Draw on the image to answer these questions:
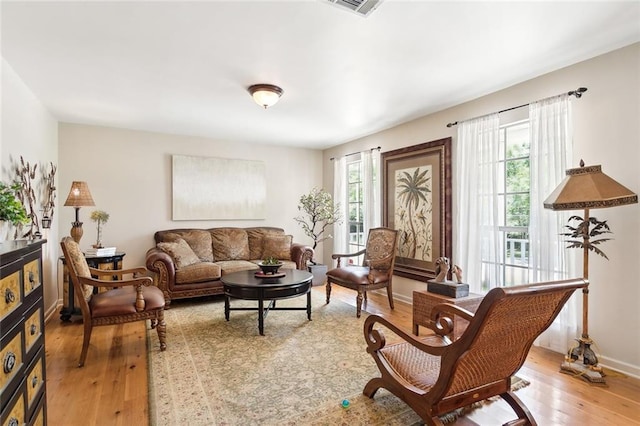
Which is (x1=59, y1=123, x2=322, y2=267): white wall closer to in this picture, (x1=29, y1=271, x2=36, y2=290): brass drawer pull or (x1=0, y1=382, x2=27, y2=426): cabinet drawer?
(x1=29, y1=271, x2=36, y2=290): brass drawer pull

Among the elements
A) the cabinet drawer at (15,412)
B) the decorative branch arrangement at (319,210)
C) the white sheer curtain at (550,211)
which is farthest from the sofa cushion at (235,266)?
the white sheer curtain at (550,211)

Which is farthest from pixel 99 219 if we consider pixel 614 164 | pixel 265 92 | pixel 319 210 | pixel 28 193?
pixel 614 164

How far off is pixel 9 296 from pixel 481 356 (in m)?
2.07

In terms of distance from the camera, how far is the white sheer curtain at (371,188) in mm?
5152

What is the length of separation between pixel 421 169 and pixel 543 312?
9.50 feet

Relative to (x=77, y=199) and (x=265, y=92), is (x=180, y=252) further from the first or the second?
(x=265, y=92)

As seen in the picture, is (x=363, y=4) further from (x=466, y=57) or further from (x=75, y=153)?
(x=75, y=153)

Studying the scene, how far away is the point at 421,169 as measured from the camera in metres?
4.35

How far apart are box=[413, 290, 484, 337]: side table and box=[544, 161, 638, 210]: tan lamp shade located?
1061 millimetres

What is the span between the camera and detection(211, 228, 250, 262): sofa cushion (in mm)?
5191

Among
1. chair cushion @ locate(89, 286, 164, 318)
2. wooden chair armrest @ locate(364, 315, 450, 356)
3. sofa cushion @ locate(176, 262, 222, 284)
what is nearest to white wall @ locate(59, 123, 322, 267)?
sofa cushion @ locate(176, 262, 222, 284)

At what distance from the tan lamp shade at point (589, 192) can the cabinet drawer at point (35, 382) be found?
329 cm

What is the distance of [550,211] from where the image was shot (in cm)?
290

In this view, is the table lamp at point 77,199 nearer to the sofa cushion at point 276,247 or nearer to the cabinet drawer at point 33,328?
the sofa cushion at point 276,247
